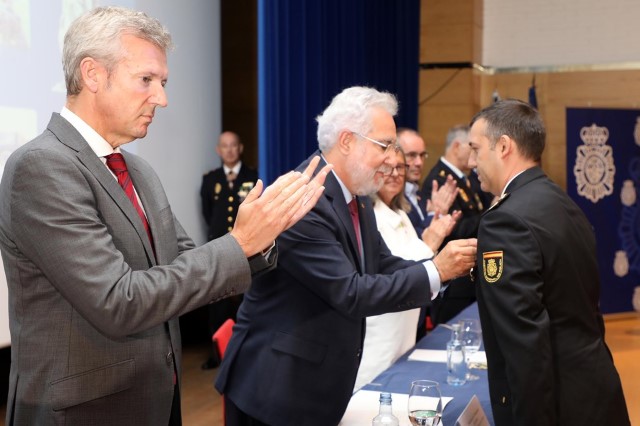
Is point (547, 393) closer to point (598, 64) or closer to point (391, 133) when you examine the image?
point (391, 133)

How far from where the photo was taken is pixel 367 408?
2.23 metres

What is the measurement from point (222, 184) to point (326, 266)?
372cm

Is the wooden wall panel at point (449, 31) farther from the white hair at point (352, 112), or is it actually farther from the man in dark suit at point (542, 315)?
the man in dark suit at point (542, 315)

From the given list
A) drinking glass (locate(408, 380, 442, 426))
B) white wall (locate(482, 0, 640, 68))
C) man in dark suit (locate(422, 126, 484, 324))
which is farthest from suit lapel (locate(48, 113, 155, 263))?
white wall (locate(482, 0, 640, 68))

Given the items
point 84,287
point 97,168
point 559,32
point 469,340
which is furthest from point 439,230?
point 559,32

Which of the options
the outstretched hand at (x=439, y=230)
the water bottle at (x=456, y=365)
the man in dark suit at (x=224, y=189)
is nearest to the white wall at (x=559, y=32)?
the man in dark suit at (x=224, y=189)

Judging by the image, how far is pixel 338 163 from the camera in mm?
2383

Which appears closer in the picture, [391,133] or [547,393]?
[547,393]

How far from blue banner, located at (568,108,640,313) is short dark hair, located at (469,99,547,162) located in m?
5.29

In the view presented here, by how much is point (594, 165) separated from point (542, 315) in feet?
19.1

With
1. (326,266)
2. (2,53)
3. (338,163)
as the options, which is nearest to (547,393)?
(326,266)

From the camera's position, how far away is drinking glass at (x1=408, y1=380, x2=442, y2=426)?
177 centimetres

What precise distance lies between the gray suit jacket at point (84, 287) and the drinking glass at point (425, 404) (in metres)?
0.55

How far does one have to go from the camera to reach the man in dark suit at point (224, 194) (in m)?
5.66
